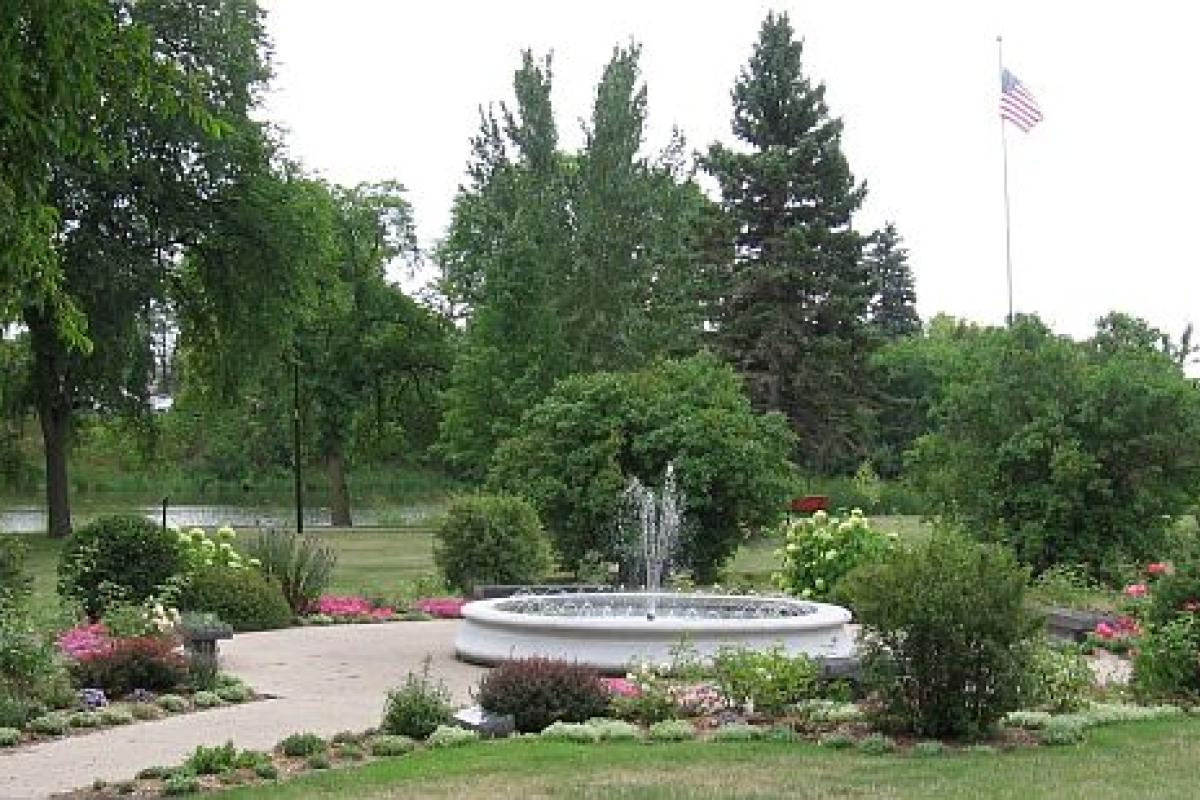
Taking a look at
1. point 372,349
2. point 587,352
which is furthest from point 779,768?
point 372,349

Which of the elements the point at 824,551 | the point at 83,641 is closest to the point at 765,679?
the point at 83,641

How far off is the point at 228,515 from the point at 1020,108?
29.7m

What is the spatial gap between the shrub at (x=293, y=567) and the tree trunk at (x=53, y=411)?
56.7 ft

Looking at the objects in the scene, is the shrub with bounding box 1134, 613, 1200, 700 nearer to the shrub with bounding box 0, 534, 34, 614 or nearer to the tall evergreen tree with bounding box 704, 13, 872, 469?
the shrub with bounding box 0, 534, 34, 614

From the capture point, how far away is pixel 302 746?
10.2 m

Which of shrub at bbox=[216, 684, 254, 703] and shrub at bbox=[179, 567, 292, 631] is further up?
shrub at bbox=[179, 567, 292, 631]

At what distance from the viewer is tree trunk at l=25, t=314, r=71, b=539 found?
3581cm

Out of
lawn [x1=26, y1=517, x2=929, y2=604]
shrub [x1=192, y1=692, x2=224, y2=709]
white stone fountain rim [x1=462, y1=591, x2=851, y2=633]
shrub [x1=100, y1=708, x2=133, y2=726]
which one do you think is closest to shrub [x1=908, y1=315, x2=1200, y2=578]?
lawn [x1=26, y1=517, x2=929, y2=604]

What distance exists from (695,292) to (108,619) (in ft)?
122

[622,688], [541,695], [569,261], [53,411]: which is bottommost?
[622,688]

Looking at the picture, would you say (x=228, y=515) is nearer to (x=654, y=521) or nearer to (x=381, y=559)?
(x=381, y=559)

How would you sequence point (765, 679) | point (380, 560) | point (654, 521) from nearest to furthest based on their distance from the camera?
point (765, 679) → point (654, 521) → point (380, 560)

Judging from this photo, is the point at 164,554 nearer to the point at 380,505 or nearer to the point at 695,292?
the point at 695,292

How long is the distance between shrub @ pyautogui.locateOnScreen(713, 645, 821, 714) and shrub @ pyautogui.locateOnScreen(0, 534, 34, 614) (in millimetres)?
7447
